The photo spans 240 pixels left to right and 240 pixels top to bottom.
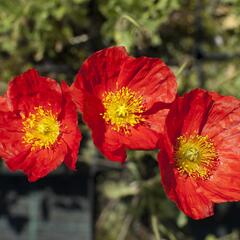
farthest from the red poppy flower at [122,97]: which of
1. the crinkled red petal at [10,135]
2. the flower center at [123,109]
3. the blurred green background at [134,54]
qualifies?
the blurred green background at [134,54]

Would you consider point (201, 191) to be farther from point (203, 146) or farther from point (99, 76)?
point (99, 76)

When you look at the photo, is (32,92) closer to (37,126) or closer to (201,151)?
(37,126)

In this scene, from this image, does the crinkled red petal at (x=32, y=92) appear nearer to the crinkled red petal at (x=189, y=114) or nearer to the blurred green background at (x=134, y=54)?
the crinkled red petal at (x=189, y=114)

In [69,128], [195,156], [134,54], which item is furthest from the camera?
[134,54]

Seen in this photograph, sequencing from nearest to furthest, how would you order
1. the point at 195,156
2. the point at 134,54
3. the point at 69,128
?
the point at 69,128, the point at 195,156, the point at 134,54

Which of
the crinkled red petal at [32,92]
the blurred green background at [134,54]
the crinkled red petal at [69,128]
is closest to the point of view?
the crinkled red petal at [69,128]

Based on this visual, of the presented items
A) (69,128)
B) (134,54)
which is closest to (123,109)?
(69,128)

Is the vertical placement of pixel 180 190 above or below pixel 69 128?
below
